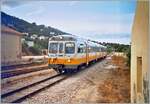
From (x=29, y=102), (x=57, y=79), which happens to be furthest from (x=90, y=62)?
(x=29, y=102)

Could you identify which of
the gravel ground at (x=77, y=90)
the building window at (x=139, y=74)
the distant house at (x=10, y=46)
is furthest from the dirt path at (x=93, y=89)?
the distant house at (x=10, y=46)

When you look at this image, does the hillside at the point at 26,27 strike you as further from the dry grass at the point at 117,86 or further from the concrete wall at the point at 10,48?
the dry grass at the point at 117,86

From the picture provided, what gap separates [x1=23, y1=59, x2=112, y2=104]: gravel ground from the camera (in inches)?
149

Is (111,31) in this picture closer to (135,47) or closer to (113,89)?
(135,47)

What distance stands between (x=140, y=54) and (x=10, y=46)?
135 centimetres

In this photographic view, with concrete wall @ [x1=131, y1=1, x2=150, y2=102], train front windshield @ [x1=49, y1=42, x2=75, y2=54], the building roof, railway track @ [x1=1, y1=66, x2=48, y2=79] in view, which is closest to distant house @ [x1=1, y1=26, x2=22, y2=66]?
the building roof

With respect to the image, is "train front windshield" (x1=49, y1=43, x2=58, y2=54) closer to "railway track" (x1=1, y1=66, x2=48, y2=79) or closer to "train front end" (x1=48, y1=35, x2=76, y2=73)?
"train front end" (x1=48, y1=35, x2=76, y2=73)

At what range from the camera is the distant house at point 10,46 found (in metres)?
3.73

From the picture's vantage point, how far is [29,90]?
3.99 meters

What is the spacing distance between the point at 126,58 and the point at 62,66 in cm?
89

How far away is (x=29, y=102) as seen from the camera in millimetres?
3771

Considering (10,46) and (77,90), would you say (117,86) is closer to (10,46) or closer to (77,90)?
(77,90)

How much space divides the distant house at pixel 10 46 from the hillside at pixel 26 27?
0.05 meters

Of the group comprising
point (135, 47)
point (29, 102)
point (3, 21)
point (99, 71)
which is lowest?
point (29, 102)
